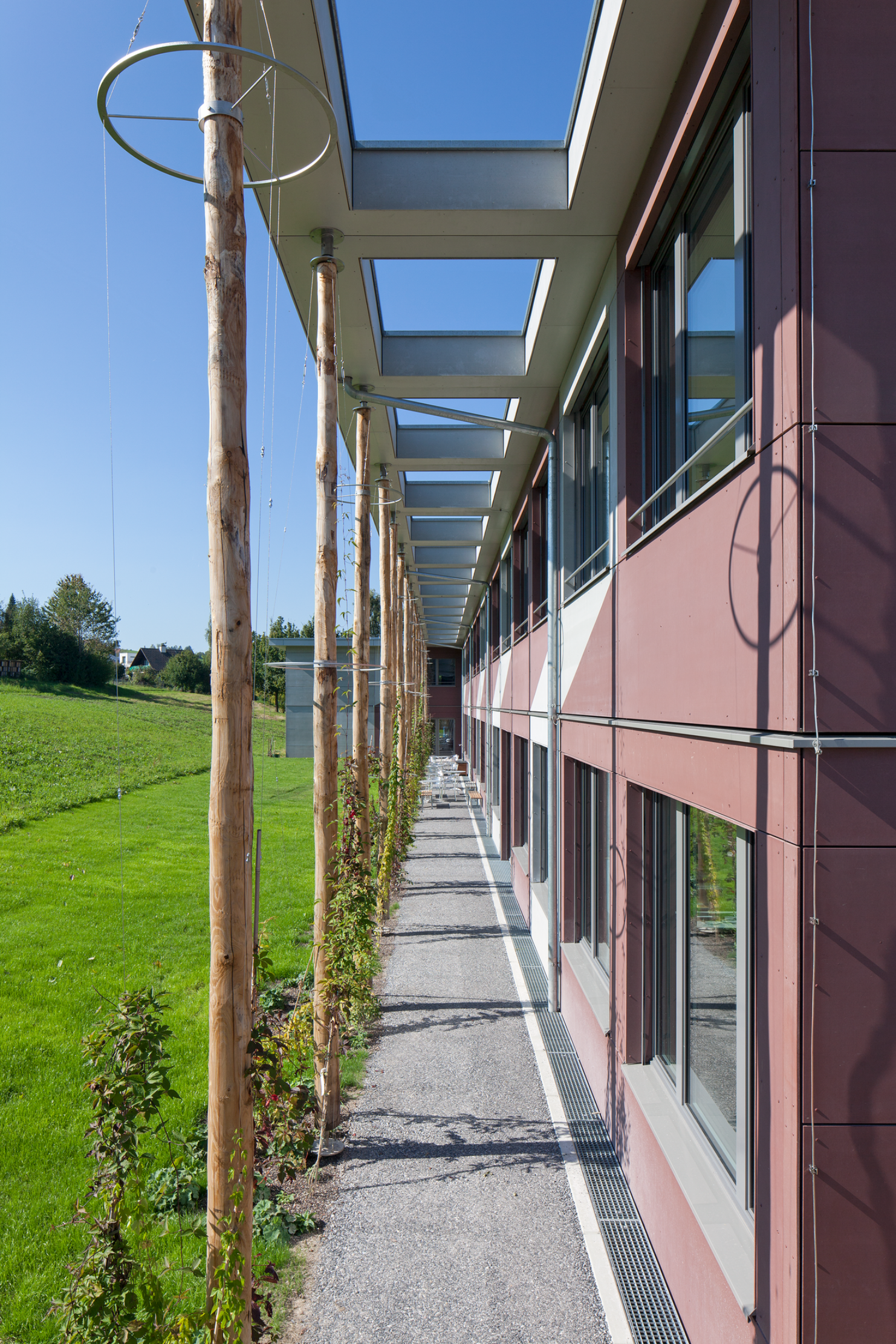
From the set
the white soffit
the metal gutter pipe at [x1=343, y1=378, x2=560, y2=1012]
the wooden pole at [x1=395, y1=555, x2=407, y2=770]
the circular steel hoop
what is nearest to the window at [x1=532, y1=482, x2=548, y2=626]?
the metal gutter pipe at [x1=343, y1=378, x2=560, y2=1012]

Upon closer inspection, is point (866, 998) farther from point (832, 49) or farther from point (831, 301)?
point (832, 49)

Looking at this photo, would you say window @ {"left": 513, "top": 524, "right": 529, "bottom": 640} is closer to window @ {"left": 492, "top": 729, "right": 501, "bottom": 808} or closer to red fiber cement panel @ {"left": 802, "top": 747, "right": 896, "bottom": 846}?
window @ {"left": 492, "top": 729, "right": 501, "bottom": 808}

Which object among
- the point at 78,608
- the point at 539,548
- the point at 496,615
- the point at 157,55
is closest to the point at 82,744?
the point at 496,615

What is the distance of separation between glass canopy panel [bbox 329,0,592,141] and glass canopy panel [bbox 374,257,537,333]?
1.36 metres

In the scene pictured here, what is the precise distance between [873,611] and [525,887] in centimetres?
913

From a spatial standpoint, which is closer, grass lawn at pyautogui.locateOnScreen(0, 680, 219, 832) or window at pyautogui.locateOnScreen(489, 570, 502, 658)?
window at pyautogui.locateOnScreen(489, 570, 502, 658)

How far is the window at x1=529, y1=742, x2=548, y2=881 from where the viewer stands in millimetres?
10195

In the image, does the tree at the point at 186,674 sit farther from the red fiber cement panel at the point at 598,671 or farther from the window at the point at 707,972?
the window at the point at 707,972

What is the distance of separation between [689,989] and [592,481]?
15.0 ft

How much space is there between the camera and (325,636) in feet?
19.1

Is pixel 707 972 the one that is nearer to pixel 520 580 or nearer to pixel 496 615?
pixel 520 580

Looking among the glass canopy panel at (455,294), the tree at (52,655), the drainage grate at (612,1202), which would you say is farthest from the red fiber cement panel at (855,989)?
the tree at (52,655)

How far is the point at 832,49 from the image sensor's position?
244cm

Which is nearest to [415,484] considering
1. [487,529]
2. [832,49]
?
[487,529]
